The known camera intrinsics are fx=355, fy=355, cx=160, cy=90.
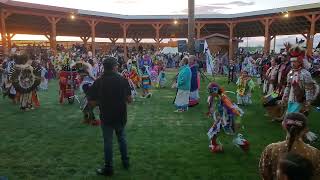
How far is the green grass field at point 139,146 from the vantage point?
544cm

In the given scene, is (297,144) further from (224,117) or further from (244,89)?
(244,89)

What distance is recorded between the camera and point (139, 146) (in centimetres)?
683

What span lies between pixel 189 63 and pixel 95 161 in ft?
19.9

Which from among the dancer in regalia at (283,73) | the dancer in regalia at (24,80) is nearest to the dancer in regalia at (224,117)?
the dancer in regalia at (283,73)

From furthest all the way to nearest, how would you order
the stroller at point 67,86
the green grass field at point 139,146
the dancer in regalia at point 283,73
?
the stroller at point 67,86
the dancer in regalia at point 283,73
the green grass field at point 139,146

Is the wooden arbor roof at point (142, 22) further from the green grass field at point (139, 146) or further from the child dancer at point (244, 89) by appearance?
the child dancer at point (244, 89)

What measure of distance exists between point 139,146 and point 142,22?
86.7 ft

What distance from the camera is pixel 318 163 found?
8.66 ft

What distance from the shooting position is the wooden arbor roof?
80.2ft

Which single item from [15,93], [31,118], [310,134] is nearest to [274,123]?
[310,134]

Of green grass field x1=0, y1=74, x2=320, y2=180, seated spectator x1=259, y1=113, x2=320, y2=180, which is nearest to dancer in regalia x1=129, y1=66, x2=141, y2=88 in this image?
green grass field x1=0, y1=74, x2=320, y2=180

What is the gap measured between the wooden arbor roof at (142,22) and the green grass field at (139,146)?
46.7 ft

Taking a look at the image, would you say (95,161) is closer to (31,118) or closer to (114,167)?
(114,167)

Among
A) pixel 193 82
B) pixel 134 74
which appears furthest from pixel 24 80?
pixel 193 82
